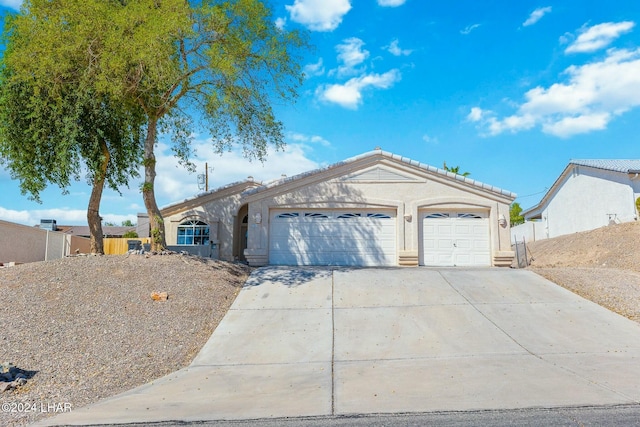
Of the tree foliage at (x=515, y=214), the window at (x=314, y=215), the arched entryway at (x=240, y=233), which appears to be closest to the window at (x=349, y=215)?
the window at (x=314, y=215)

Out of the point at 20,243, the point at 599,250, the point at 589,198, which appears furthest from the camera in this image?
the point at 589,198

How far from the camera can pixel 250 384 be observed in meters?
7.12

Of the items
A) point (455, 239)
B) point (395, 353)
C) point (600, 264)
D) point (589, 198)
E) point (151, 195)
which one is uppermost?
point (589, 198)

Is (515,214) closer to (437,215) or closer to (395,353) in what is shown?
(437,215)

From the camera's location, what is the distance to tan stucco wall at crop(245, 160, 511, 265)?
53.8 ft

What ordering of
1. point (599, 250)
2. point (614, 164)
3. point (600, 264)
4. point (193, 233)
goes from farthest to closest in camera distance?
1. point (614, 164)
2. point (599, 250)
3. point (193, 233)
4. point (600, 264)

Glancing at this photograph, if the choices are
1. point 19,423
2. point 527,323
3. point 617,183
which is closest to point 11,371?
point 19,423

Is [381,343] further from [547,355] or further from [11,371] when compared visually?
[11,371]

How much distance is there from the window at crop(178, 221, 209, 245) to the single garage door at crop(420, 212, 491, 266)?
31.4ft

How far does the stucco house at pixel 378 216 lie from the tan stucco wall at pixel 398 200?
0.12ft

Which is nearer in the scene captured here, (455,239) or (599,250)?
(455,239)

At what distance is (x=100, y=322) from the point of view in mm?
9477

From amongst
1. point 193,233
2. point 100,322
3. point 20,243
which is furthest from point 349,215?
point 20,243

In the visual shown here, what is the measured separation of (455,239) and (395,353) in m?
9.00
